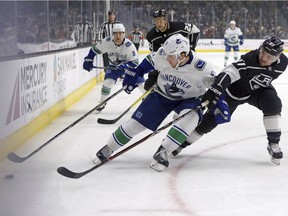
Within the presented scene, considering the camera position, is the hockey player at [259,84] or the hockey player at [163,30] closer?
the hockey player at [259,84]

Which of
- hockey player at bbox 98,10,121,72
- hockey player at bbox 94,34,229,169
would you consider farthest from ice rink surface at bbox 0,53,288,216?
hockey player at bbox 98,10,121,72

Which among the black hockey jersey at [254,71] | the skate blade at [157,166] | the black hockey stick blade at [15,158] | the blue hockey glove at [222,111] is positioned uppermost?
the black hockey jersey at [254,71]

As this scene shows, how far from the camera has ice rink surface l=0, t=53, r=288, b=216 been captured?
84.2 inches

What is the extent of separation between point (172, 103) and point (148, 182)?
1.84 feet

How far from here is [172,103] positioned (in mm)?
2883

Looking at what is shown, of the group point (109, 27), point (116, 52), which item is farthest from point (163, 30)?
point (109, 27)

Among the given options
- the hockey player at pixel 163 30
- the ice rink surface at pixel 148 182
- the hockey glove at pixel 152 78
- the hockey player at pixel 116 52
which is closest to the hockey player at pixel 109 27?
the hockey player at pixel 116 52

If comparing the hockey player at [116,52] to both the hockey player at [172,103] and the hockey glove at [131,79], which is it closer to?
the hockey glove at [131,79]

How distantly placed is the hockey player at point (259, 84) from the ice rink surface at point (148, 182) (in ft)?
0.72

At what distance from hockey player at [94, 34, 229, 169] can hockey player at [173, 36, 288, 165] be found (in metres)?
0.12

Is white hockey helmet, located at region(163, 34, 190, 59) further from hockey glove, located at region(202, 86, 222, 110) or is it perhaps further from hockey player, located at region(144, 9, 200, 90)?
hockey player, located at region(144, 9, 200, 90)

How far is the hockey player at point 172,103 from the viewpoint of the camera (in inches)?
107

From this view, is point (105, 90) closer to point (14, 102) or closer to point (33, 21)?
point (33, 21)

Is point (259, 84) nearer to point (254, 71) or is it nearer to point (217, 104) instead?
point (254, 71)
